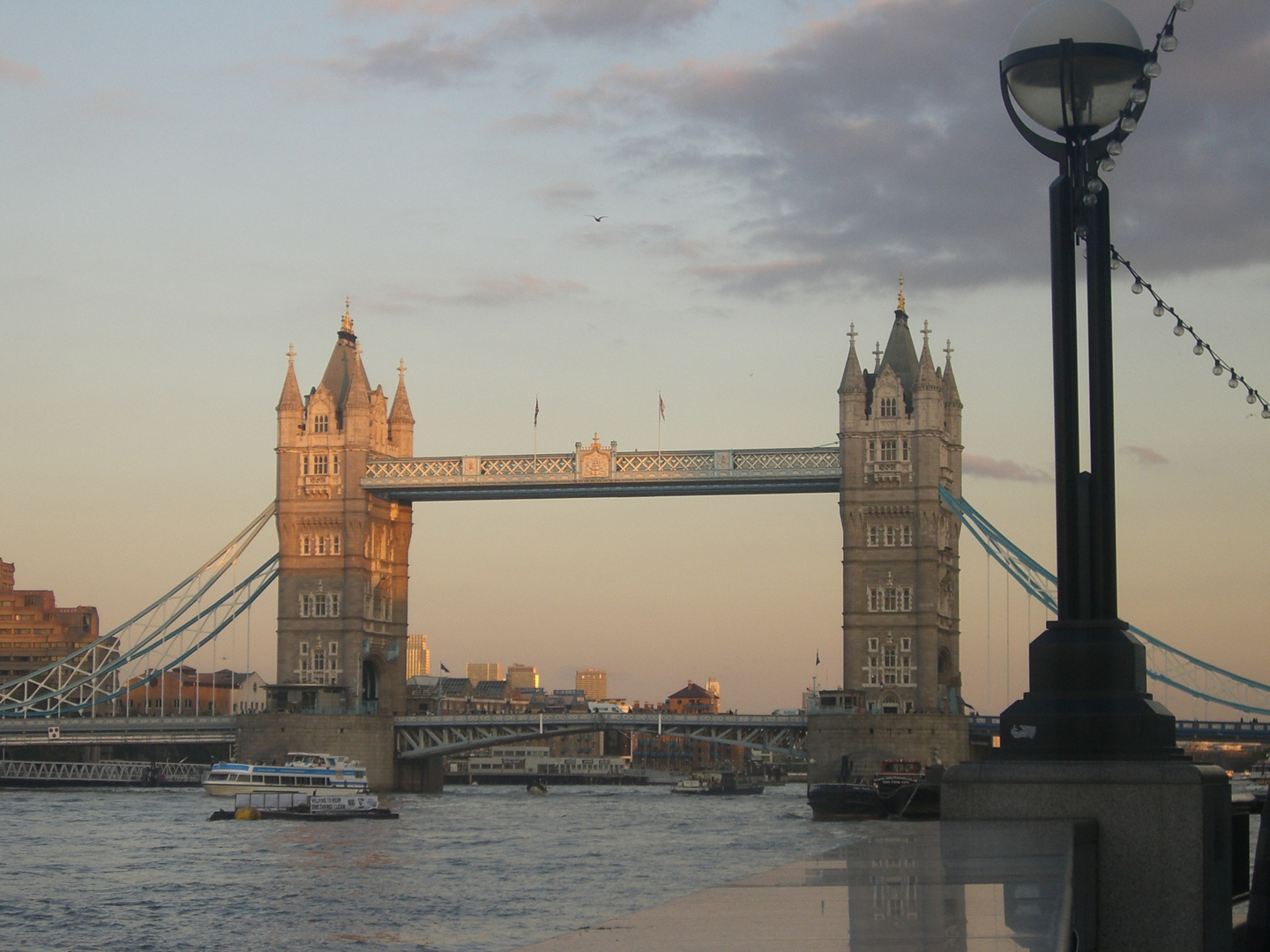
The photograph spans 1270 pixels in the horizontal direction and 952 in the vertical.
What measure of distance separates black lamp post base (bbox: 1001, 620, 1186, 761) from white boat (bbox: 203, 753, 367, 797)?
69.7 m

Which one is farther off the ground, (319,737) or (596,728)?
(596,728)

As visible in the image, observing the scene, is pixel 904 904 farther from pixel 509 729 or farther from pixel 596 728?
pixel 509 729

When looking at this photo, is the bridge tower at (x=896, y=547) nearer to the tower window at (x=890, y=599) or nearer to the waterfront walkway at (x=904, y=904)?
the tower window at (x=890, y=599)

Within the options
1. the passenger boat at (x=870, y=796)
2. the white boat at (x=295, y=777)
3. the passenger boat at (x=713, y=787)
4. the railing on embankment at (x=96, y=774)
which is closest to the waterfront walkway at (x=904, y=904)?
the passenger boat at (x=870, y=796)

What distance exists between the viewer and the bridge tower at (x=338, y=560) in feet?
287

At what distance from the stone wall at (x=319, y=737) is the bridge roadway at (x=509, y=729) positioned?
2.25 ft

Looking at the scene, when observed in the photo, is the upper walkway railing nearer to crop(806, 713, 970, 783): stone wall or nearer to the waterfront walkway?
crop(806, 713, 970, 783): stone wall

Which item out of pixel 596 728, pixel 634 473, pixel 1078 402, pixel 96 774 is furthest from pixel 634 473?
pixel 1078 402

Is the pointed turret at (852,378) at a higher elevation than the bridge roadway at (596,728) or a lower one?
higher

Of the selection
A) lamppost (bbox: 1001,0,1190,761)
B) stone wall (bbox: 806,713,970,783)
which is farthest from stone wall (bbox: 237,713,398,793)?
lamppost (bbox: 1001,0,1190,761)

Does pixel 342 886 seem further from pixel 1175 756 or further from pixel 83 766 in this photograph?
pixel 83 766

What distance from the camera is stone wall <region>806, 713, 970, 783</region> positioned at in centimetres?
7862

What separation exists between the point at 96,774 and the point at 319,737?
4211 cm

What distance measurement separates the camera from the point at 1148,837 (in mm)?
9227
